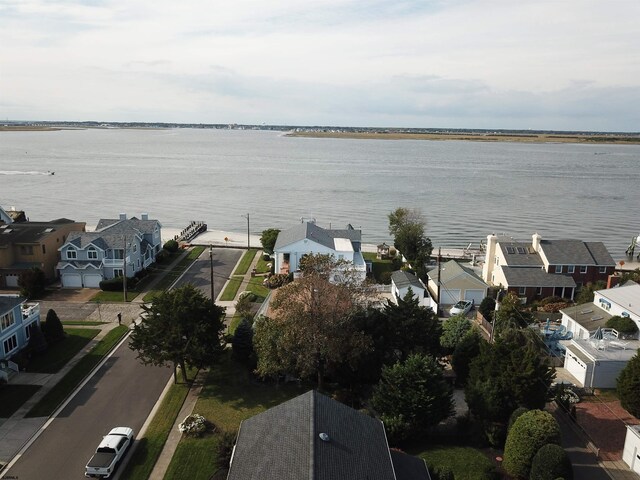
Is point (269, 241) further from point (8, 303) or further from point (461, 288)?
point (8, 303)

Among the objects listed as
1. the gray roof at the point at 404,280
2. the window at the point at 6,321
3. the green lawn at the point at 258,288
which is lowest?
the green lawn at the point at 258,288

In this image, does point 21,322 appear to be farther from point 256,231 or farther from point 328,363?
point 256,231

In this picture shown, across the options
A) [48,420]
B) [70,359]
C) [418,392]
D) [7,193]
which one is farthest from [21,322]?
[7,193]

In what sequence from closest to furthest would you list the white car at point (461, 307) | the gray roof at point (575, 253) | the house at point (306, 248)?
the white car at point (461, 307), the gray roof at point (575, 253), the house at point (306, 248)

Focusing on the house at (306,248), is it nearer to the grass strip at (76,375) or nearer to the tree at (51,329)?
the grass strip at (76,375)

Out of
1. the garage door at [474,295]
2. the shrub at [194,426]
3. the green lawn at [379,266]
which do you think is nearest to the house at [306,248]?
the green lawn at [379,266]

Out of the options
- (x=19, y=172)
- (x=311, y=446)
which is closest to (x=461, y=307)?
(x=311, y=446)

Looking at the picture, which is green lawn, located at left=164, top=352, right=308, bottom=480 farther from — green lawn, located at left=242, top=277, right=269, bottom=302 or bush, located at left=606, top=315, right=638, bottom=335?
bush, located at left=606, top=315, right=638, bottom=335
